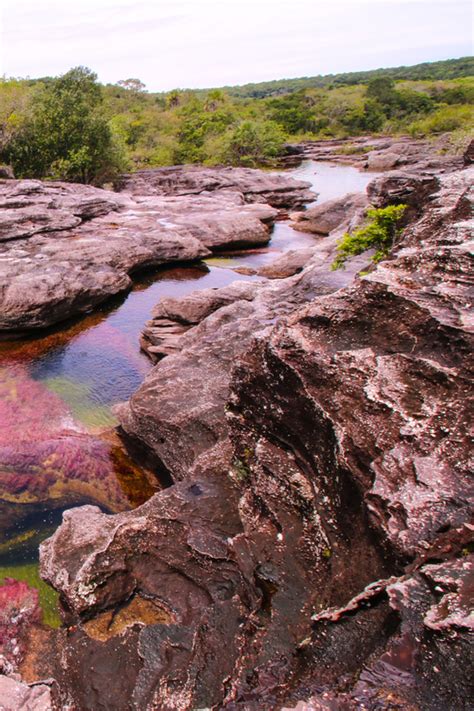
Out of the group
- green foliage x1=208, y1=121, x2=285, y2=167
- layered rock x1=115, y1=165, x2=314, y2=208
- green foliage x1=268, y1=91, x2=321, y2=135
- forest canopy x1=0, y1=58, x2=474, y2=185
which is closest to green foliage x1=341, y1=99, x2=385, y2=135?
forest canopy x1=0, y1=58, x2=474, y2=185

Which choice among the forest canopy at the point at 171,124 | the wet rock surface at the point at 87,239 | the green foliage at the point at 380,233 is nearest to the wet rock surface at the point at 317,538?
the green foliage at the point at 380,233

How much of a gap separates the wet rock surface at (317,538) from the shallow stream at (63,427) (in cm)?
200

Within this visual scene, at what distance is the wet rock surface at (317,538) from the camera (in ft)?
12.7

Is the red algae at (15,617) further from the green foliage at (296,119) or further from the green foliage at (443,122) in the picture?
the green foliage at (296,119)

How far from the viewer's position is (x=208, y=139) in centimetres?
5756

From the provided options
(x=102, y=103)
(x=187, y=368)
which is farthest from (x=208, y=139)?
(x=187, y=368)

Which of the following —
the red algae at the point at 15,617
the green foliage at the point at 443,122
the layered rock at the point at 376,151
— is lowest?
the red algae at the point at 15,617

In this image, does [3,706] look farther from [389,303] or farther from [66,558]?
[389,303]

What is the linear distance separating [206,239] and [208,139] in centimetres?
3647

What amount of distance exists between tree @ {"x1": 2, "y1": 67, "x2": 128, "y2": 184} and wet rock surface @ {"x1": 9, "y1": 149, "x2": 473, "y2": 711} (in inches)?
1316

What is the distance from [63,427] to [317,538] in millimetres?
8518

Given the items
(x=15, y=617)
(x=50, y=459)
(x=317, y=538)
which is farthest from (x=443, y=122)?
(x=15, y=617)

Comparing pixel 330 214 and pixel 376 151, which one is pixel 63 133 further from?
pixel 376 151

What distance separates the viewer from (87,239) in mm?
22109
